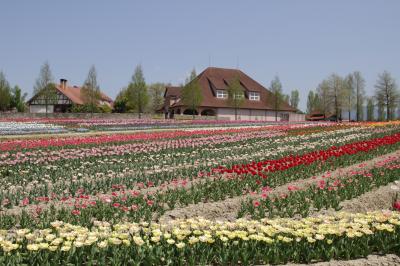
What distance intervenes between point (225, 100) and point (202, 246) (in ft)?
212

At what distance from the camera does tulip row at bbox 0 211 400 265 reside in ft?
16.2

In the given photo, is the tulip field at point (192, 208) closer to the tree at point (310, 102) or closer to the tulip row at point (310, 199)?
the tulip row at point (310, 199)

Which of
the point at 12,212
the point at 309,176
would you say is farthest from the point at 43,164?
the point at 309,176

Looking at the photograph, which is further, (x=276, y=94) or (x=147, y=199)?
(x=276, y=94)

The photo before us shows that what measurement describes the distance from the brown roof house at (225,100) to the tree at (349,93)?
1179cm

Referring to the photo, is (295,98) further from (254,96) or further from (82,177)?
(82,177)

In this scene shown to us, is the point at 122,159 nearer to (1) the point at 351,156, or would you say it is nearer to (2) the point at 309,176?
(2) the point at 309,176

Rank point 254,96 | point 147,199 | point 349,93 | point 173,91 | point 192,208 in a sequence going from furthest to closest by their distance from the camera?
1. point 349,93
2. point 173,91
3. point 254,96
4. point 147,199
5. point 192,208

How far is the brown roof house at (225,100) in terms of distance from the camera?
223 feet

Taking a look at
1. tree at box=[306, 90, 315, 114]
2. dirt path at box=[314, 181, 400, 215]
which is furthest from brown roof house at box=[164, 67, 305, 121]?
dirt path at box=[314, 181, 400, 215]

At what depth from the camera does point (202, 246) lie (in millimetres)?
5344

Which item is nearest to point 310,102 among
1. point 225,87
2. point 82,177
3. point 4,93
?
point 225,87

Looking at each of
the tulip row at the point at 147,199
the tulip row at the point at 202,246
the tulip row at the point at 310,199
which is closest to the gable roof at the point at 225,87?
the tulip row at the point at 147,199

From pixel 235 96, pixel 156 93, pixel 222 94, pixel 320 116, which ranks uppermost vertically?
pixel 156 93
